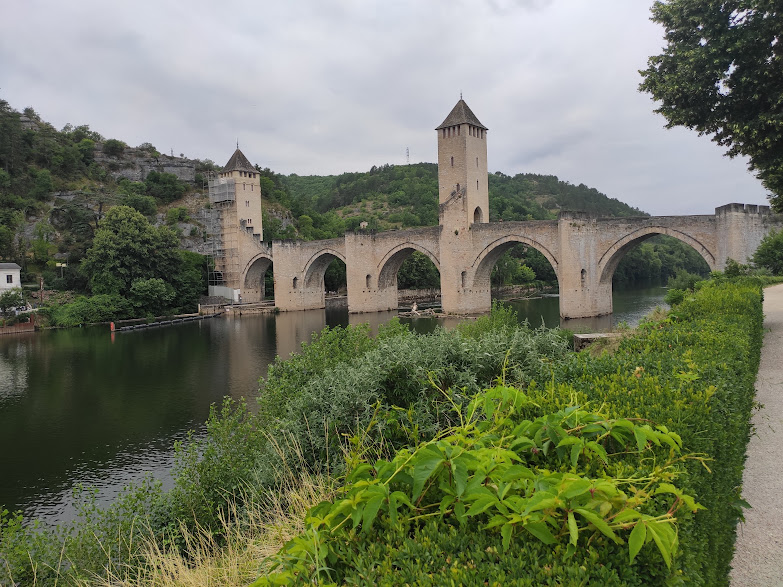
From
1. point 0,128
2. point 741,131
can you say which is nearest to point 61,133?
point 0,128

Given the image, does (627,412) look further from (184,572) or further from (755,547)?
(184,572)

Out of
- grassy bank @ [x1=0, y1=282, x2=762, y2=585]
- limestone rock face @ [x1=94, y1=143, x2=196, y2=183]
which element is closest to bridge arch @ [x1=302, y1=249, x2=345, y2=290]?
limestone rock face @ [x1=94, y1=143, x2=196, y2=183]

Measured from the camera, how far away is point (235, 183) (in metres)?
41.8

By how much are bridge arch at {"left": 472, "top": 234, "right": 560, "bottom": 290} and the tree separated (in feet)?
57.9

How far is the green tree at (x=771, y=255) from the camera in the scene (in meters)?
21.8

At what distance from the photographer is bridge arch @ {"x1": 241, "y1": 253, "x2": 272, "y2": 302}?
4175 cm

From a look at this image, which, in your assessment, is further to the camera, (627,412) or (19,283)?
(19,283)

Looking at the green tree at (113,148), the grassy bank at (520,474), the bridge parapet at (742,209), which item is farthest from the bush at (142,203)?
the grassy bank at (520,474)

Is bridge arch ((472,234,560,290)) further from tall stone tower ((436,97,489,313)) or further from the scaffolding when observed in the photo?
the scaffolding

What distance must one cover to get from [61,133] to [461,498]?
62.0 metres

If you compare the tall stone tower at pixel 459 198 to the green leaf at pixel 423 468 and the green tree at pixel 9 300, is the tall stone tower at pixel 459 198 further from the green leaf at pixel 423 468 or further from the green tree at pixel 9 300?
the green leaf at pixel 423 468

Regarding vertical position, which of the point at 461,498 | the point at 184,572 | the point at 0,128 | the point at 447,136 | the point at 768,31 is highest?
the point at 0,128

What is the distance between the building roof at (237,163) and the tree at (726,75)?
35653 millimetres

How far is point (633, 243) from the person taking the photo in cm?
2642
